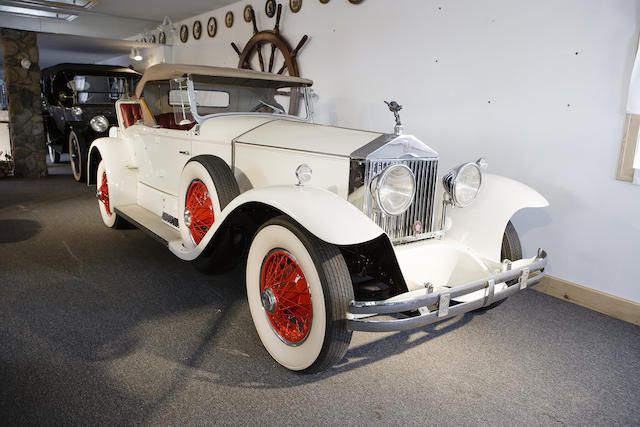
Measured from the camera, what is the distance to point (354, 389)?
1961 millimetres

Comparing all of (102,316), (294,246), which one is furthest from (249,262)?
(102,316)

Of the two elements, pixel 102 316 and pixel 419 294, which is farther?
pixel 102 316

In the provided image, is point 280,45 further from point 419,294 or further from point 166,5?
point 419,294

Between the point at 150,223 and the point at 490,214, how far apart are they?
7.99ft

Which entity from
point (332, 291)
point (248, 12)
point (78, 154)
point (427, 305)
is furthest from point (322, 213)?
point (78, 154)

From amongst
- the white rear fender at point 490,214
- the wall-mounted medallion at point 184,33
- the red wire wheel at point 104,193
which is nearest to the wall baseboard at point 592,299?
the white rear fender at point 490,214

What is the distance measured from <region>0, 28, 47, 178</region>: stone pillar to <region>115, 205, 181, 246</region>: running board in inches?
179

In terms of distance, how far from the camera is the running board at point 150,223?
122 inches

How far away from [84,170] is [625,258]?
724 centimetres

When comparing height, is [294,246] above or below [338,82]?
below

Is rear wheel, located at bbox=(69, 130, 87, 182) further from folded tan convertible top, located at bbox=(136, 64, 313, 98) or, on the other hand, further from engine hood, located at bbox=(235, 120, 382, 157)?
engine hood, located at bbox=(235, 120, 382, 157)

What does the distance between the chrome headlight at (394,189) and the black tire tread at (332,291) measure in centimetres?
40

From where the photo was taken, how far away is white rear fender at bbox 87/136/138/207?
3.94m

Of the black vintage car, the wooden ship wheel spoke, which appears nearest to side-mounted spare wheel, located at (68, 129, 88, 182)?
the black vintage car
